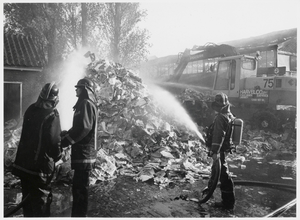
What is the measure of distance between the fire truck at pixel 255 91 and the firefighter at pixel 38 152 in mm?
7865

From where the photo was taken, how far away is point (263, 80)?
9.34 metres

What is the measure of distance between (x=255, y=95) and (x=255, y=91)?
16 centimetres

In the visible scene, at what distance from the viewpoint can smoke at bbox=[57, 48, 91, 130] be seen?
25.0 feet

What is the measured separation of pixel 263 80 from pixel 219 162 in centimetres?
697

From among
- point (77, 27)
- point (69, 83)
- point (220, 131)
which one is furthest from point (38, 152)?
point (77, 27)

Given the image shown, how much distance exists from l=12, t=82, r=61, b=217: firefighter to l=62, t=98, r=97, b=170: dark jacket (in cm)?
21

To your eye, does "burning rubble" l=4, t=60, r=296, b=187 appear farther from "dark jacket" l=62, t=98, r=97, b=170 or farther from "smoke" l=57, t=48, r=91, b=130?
"dark jacket" l=62, t=98, r=97, b=170

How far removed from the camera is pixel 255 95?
9.48 meters

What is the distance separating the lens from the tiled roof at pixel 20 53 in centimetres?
848

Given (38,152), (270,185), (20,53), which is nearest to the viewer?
(38,152)

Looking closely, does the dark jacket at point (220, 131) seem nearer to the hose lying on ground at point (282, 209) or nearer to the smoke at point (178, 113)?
the hose lying on ground at point (282, 209)

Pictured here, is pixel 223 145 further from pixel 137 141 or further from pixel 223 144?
pixel 137 141

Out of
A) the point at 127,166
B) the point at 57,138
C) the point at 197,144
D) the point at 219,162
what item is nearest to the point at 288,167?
the point at 197,144

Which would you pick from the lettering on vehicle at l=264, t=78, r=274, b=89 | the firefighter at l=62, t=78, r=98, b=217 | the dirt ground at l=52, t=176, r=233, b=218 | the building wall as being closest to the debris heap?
the dirt ground at l=52, t=176, r=233, b=218
